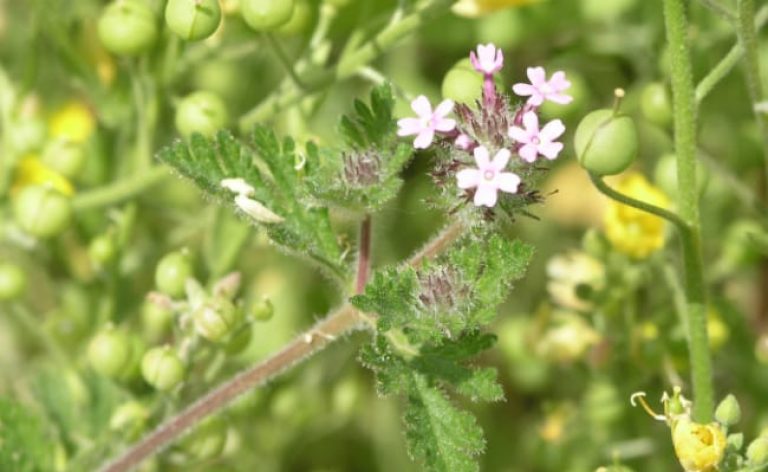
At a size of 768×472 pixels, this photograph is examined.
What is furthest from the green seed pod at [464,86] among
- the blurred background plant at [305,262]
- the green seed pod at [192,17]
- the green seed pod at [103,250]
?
the green seed pod at [103,250]

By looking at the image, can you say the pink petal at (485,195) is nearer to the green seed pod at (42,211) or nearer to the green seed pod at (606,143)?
the green seed pod at (606,143)

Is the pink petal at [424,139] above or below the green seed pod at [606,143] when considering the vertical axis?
above

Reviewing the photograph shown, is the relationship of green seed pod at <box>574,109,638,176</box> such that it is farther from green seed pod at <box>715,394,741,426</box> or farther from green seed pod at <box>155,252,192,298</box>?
green seed pod at <box>155,252,192,298</box>

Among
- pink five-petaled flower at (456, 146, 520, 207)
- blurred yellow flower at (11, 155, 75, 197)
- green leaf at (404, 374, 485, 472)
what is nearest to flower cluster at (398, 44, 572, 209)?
pink five-petaled flower at (456, 146, 520, 207)

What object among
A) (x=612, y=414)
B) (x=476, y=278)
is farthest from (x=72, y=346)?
(x=476, y=278)

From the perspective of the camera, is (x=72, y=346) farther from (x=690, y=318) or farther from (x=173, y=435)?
(x=690, y=318)
